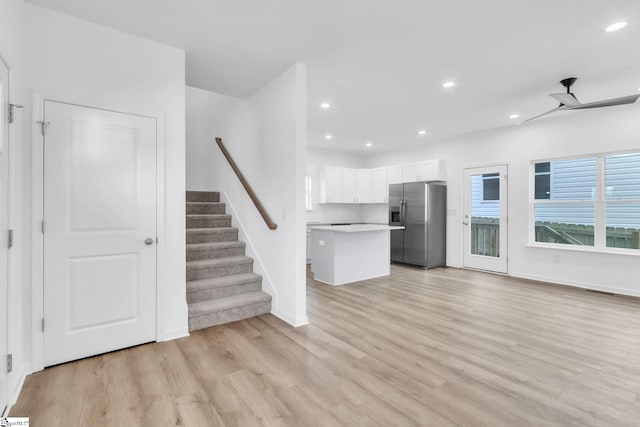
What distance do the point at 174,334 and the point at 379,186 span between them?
586 cm

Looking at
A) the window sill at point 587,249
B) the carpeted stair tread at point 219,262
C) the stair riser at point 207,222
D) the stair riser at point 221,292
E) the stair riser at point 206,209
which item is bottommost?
the stair riser at point 221,292

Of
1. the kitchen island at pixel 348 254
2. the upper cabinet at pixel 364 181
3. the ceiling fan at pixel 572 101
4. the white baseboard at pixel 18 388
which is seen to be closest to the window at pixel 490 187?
the upper cabinet at pixel 364 181

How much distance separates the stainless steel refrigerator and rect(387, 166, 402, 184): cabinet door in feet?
1.33

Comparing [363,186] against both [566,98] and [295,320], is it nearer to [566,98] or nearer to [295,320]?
[566,98]

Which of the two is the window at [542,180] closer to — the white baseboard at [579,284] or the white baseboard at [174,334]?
the white baseboard at [579,284]

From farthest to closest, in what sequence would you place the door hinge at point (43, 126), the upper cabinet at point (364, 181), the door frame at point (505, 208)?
the upper cabinet at point (364, 181)
the door frame at point (505, 208)
the door hinge at point (43, 126)

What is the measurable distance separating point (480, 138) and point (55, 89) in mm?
6420

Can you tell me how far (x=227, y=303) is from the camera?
131 inches

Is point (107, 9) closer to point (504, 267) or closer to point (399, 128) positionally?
point (399, 128)

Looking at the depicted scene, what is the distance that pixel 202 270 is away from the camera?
11.7 ft

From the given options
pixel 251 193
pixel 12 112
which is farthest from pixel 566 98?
pixel 12 112

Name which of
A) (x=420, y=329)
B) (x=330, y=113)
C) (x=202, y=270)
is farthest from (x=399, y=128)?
(x=202, y=270)

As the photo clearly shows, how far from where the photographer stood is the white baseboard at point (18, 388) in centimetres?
185

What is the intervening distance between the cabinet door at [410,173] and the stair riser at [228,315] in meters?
4.63
